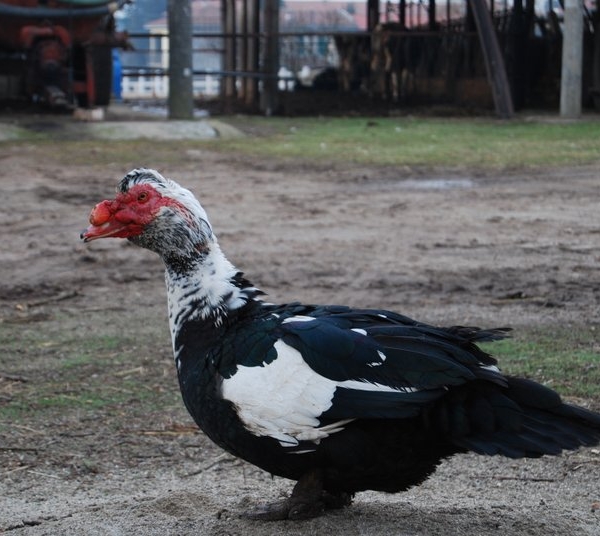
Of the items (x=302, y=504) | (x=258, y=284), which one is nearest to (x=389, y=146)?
(x=258, y=284)

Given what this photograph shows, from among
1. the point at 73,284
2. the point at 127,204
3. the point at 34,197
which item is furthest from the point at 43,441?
the point at 34,197

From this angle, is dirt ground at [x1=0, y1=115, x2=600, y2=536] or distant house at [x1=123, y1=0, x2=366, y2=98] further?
distant house at [x1=123, y1=0, x2=366, y2=98]

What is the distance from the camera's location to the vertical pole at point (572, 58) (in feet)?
71.9

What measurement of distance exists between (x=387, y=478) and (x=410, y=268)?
5.13m

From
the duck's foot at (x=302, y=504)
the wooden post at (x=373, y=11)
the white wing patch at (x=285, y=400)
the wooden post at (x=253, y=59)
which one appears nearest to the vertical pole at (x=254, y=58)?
the wooden post at (x=253, y=59)

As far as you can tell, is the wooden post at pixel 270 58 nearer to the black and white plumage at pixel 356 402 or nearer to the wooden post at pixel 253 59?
the wooden post at pixel 253 59

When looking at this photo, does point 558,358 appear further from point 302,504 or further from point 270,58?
point 270,58

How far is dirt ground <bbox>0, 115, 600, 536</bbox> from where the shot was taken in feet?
14.3

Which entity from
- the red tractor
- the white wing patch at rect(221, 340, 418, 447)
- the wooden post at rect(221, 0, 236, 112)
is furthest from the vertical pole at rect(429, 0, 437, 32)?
the white wing patch at rect(221, 340, 418, 447)

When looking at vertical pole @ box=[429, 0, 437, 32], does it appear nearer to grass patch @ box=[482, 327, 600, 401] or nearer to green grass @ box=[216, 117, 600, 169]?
green grass @ box=[216, 117, 600, 169]

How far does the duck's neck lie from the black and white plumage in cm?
8

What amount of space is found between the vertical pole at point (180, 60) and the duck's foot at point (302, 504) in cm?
1725

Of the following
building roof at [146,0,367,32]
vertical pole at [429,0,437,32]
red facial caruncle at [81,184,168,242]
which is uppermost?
building roof at [146,0,367,32]

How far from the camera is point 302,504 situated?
3.97 meters
